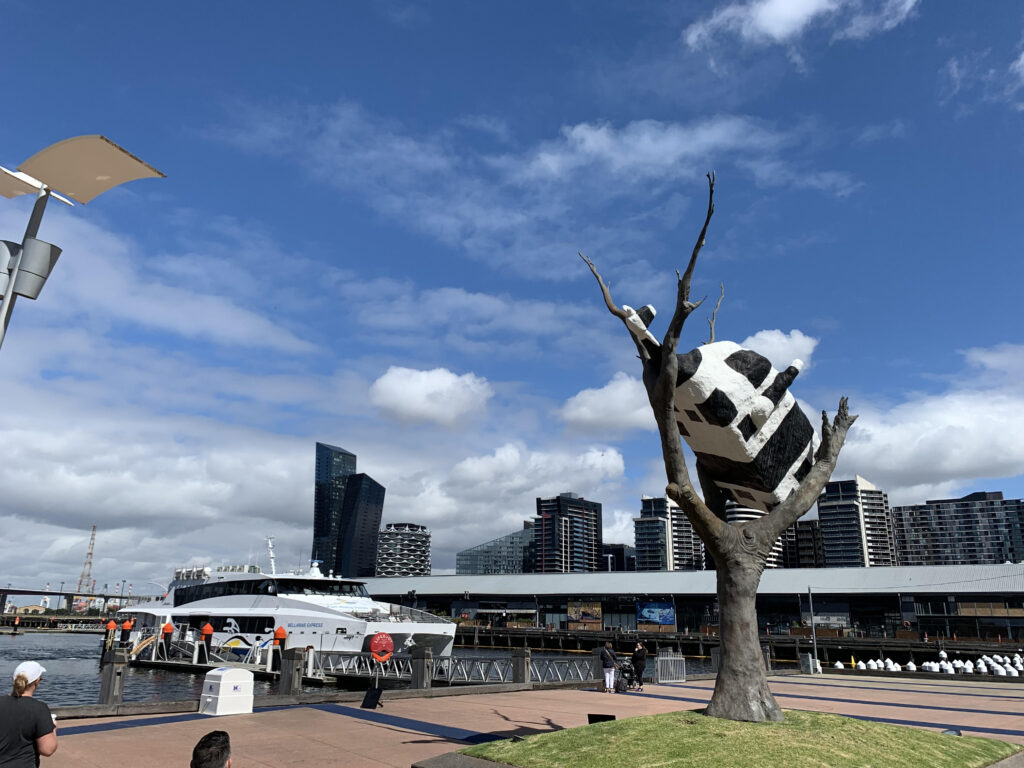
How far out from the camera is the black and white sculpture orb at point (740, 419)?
12.4 m

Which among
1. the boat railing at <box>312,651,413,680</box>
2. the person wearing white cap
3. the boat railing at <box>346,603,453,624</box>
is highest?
the person wearing white cap

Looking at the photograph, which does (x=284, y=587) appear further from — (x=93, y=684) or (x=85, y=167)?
(x=85, y=167)

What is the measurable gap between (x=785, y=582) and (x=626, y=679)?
67615 mm

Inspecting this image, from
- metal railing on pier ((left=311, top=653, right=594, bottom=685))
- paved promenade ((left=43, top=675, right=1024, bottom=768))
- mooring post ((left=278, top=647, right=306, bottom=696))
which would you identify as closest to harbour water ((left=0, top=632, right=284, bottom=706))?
metal railing on pier ((left=311, top=653, right=594, bottom=685))

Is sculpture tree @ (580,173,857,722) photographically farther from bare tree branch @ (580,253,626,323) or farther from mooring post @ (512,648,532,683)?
mooring post @ (512,648,532,683)

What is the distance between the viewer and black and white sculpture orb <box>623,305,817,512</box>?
12.4m

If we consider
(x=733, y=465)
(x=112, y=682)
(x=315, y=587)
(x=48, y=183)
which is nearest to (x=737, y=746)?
(x=733, y=465)

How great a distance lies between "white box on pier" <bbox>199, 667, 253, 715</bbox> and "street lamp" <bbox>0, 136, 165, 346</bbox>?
35.2 ft

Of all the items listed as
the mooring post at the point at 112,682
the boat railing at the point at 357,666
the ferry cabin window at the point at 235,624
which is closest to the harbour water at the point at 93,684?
the boat railing at the point at 357,666

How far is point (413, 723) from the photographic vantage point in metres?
14.7

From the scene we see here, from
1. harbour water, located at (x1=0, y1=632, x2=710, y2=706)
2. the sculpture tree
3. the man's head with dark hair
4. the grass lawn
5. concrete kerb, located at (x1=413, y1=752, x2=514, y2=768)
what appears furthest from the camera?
harbour water, located at (x1=0, y1=632, x2=710, y2=706)

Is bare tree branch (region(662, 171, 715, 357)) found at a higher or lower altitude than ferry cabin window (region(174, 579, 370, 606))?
higher

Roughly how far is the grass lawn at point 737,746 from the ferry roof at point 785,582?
72.3 m

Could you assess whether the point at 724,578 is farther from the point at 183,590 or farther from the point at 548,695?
the point at 183,590
